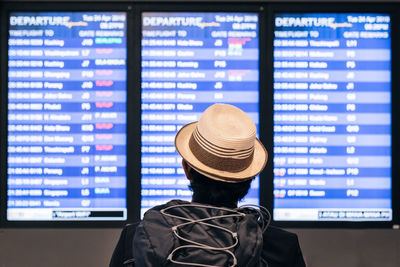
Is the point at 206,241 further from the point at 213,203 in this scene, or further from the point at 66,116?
the point at 66,116

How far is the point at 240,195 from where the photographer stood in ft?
4.93

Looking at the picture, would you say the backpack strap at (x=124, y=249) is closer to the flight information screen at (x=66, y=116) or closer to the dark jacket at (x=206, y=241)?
the dark jacket at (x=206, y=241)

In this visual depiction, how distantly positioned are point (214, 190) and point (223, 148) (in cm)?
14

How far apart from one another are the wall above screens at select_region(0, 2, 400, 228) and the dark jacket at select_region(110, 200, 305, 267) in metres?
1.66

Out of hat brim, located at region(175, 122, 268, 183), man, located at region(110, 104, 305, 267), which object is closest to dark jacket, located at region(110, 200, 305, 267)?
man, located at region(110, 104, 305, 267)

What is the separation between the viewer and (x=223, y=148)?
146 cm

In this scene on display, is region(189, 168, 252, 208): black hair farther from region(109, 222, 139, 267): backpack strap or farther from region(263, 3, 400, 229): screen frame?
region(263, 3, 400, 229): screen frame

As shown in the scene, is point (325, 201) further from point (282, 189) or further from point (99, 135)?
point (99, 135)

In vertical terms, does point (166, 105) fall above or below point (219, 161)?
above

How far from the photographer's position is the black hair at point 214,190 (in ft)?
4.78

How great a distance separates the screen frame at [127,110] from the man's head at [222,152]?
1574 millimetres

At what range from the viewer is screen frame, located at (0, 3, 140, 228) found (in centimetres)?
306

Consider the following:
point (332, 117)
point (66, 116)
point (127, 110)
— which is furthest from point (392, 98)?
point (66, 116)

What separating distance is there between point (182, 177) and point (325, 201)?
1017mm
